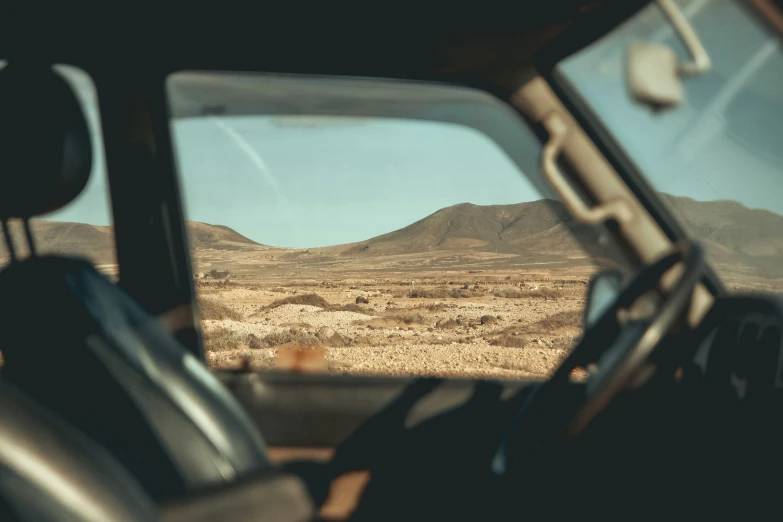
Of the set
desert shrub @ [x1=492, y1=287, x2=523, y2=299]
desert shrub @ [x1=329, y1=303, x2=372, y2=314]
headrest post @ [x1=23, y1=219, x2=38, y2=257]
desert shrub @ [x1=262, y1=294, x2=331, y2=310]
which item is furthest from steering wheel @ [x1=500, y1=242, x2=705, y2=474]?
desert shrub @ [x1=492, y1=287, x2=523, y2=299]

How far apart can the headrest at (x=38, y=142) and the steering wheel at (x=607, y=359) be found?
120 cm

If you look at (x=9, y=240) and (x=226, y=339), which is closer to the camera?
(x=9, y=240)

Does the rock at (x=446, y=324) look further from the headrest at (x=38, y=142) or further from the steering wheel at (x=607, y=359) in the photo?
the headrest at (x=38, y=142)

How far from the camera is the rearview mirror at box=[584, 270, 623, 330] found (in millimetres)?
2006

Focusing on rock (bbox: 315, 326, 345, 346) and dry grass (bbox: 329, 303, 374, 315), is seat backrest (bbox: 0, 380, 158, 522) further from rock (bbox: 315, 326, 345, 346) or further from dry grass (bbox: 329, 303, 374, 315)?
dry grass (bbox: 329, 303, 374, 315)

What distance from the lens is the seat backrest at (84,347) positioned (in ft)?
4.56

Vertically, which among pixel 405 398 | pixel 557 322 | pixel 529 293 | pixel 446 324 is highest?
pixel 405 398

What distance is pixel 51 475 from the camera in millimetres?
978

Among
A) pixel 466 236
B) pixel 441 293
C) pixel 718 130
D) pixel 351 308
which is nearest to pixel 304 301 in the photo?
pixel 351 308

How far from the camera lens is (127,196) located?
2236 millimetres

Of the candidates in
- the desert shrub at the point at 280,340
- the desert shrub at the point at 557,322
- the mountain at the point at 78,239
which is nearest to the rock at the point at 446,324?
the desert shrub at the point at 557,322

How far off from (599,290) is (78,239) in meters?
1.53

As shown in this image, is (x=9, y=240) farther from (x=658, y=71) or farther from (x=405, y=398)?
(x=658, y=71)

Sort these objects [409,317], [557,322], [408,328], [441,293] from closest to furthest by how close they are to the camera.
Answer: [408,328] < [557,322] < [409,317] < [441,293]
